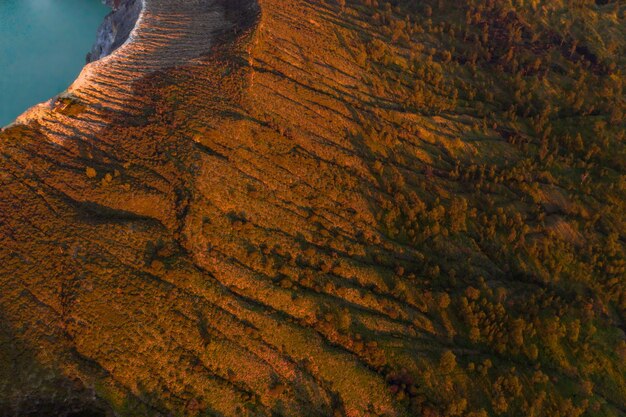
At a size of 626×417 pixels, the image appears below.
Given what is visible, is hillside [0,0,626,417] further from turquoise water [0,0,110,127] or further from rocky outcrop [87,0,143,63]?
turquoise water [0,0,110,127]

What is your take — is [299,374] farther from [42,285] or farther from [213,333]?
[42,285]

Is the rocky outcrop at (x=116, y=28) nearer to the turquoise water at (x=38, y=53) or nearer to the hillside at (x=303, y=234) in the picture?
the hillside at (x=303, y=234)

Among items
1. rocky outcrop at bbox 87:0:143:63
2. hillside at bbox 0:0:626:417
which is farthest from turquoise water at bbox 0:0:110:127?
hillside at bbox 0:0:626:417

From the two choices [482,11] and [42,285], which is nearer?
[42,285]

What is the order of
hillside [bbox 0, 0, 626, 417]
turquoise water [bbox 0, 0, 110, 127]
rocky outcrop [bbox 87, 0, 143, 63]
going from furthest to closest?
turquoise water [bbox 0, 0, 110, 127], rocky outcrop [bbox 87, 0, 143, 63], hillside [bbox 0, 0, 626, 417]

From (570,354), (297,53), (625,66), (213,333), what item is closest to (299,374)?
(213,333)
